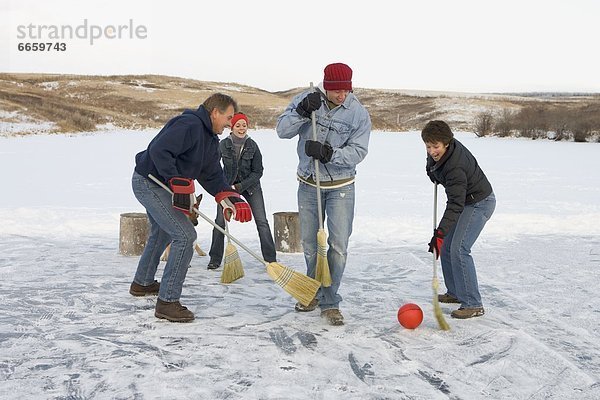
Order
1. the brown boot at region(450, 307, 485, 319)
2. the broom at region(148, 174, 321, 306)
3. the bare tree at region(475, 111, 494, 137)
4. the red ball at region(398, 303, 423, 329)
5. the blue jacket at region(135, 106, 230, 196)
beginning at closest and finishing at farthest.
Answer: the blue jacket at region(135, 106, 230, 196), the red ball at region(398, 303, 423, 329), the broom at region(148, 174, 321, 306), the brown boot at region(450, 307, 485, 319), the bare tree at region(475, 111, 494, 137)

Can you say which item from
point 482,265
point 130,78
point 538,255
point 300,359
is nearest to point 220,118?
point 300,359

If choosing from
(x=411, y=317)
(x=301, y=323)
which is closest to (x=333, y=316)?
(x=301, y=323)

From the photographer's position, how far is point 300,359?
14.1ft

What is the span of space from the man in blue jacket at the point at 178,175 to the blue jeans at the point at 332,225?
46 centimetres

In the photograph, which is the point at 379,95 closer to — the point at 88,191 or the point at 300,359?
the point at 88,191

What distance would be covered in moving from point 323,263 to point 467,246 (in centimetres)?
110

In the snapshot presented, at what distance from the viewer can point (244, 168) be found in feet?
21.6

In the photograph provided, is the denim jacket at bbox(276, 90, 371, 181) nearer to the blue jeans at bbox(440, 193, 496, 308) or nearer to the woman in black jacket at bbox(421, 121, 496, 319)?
the woman in black jacket at bbox(421, 121, 496, 319)

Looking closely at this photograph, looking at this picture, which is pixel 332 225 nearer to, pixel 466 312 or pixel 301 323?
pixel 301 323

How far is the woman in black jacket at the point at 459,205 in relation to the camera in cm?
487

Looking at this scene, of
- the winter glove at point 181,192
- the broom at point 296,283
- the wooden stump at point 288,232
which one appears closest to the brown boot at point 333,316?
the broom at point 296,283

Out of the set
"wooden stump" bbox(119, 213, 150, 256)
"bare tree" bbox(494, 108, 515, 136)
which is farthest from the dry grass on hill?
"wooden stump" bbox(119, 213, 150, 256)

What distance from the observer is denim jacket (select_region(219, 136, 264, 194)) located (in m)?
6.58

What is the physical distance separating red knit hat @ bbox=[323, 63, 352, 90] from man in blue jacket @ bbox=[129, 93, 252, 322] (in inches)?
28.7
